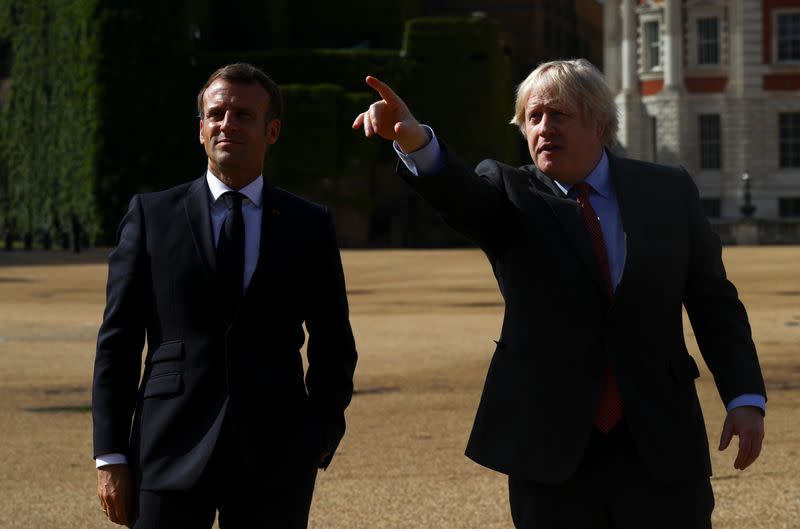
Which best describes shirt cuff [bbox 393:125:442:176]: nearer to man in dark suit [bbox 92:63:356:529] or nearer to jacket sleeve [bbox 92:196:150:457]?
man in dark suit [bbox 92:63:356:529]

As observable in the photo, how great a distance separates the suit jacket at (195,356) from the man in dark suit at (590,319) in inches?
17.3

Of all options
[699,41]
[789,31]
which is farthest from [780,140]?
[699,41]

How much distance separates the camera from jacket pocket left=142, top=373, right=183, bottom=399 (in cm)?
399

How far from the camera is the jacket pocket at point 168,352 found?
13.1ft

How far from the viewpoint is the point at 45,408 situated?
36.9 feet

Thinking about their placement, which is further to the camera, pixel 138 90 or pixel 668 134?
pixel 668 134

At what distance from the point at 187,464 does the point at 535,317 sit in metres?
0.93

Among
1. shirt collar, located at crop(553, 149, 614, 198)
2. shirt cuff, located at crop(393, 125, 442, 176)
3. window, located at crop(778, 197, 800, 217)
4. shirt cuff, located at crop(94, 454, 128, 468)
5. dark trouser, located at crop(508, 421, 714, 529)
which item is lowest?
window, located at crop(778, 197, 800, 217)

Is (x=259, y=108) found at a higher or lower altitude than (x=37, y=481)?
higher

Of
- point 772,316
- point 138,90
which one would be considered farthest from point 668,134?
point 772,316

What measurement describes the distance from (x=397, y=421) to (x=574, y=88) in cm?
651

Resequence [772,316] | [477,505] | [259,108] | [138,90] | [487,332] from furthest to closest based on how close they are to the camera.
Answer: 1. [138,90]
2. [772,316]
3. [487,332]
4. [477,505]
5. [259,108]

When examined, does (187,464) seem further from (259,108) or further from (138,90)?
(138,90)

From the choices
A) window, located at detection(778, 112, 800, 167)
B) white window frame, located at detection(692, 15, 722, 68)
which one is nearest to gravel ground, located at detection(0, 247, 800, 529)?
window, located at detection(778, 112, 800, 167)
